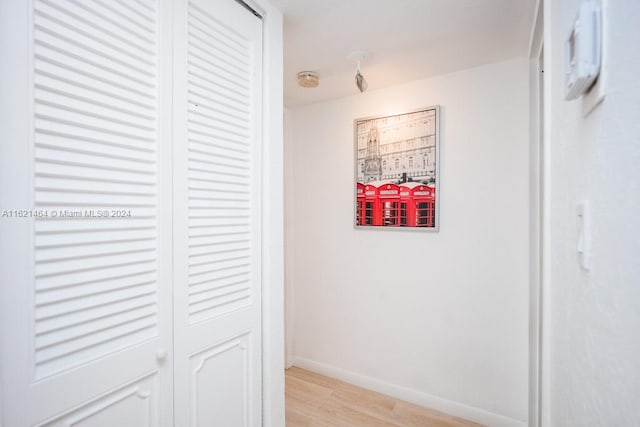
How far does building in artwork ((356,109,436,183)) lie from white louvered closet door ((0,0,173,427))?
170cm

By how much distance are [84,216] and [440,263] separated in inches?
81.4

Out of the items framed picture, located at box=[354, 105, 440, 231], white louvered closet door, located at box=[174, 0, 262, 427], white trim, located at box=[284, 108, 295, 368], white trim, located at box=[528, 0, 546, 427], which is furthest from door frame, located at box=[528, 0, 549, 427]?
white trim, located at box=[284, 108, 295, 368]

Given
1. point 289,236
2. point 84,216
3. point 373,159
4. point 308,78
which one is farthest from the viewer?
point 289,236

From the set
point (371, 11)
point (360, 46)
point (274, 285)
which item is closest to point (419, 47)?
point (360, 46)

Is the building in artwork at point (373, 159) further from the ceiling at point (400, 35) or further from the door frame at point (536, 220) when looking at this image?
the door frame at point (536, 220)

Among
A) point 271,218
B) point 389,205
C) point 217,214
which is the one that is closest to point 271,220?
point 271,218

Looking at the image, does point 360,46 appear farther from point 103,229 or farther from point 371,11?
point 103,229

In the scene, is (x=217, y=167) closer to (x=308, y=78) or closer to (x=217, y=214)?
(x=217, y=214)

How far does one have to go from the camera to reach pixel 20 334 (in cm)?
73

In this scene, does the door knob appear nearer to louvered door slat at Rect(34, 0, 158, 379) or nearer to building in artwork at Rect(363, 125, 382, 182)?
louvered door slat at Rect(34, 0, 158, 379)

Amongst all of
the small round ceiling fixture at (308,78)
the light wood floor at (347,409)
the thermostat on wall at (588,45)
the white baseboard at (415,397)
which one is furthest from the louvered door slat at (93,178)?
the white baseboard at (415,397)

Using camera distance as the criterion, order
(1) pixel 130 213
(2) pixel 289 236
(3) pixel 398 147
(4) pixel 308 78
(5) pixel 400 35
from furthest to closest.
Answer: (2) pixel 289 236 → (3) pixel 398 147 → (4) pixel 308 78 → (5) pixel 400 35 → (1) pixel 130 213

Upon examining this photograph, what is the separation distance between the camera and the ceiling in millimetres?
1446

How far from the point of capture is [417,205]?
2277mm
